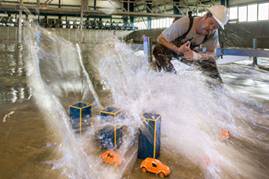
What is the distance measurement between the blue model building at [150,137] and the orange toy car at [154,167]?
0.11 metres

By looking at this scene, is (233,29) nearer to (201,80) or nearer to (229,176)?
(201,80)

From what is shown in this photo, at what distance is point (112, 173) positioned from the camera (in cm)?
153

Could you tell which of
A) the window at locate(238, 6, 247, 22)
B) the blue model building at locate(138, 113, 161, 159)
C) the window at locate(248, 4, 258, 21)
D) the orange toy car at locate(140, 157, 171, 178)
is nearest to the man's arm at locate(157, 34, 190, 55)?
the blue model building at locate(138, 113, 161, 159)

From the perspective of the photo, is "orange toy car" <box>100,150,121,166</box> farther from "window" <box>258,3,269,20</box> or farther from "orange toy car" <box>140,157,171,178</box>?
"window" <box>258,3,269,20</box>

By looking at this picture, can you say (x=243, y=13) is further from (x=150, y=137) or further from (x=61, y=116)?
(x=150, y=137)

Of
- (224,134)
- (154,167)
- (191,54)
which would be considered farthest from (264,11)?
(154,167)

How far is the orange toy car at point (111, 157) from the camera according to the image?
5.38 ft

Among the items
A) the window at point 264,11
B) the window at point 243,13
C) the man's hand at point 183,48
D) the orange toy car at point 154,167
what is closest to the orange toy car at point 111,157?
the orange toy car at point 154,167

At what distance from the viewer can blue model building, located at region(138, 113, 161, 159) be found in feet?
5.50

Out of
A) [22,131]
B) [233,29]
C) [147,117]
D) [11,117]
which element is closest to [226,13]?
[147,117]

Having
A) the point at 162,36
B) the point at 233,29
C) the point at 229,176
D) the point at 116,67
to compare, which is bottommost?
the point at 229,176

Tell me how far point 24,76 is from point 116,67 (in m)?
1.91

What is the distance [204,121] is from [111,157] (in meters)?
1.16

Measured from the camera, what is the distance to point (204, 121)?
2459 mm
